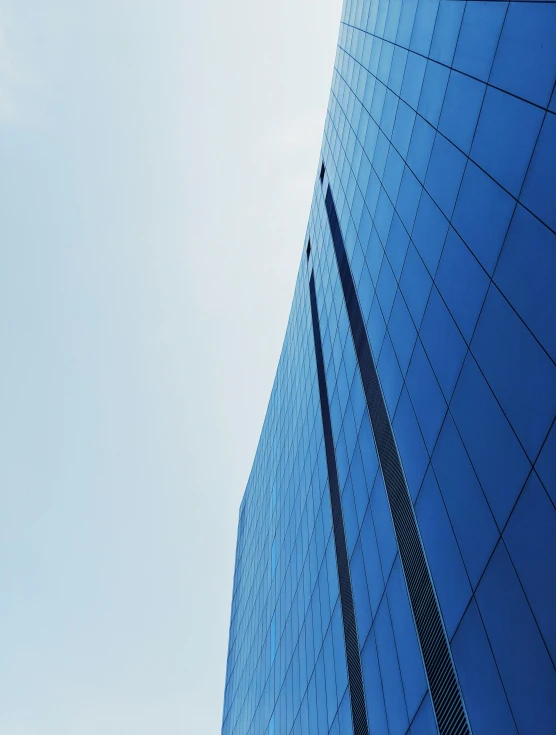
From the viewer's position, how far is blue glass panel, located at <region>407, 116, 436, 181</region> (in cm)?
1794

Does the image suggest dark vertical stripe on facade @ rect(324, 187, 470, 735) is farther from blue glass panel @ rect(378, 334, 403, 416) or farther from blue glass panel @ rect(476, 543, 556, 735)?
blue glass panel @ rect(476, 543, 556, 735)

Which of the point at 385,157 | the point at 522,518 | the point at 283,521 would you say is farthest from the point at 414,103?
the point at 283,521

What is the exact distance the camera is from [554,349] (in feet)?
32.2

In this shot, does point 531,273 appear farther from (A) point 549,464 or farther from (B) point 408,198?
(B) point 408,198

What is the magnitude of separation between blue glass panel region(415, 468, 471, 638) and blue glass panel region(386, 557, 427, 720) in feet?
7.98

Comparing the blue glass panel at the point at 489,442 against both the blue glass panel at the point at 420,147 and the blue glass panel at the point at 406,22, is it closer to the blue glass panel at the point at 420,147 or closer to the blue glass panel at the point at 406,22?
the blue glass panel at the point at 420,147

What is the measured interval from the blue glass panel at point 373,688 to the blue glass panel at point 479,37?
1761cm

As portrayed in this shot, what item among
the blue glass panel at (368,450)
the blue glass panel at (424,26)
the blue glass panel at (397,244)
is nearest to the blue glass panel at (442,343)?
the blue glass panel at (397,244)

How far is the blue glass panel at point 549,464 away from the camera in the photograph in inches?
372

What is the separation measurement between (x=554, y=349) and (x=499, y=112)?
6123 millimetres

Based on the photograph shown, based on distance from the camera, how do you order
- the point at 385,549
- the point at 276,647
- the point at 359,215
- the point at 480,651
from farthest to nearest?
the point at 276,647
the point at 359,215
the point at 385,549
the point at 480,651

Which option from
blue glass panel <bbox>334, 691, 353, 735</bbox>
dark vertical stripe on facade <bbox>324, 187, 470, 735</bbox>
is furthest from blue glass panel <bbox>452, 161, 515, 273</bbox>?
blue glass panel <bbox>334, 691, 353, 735</bbox>

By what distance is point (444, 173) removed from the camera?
16.1 m

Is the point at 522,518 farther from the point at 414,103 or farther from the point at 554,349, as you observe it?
the point at 414,103
